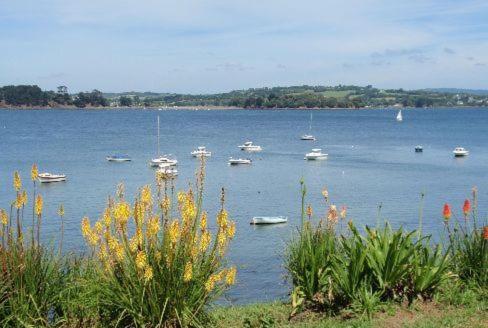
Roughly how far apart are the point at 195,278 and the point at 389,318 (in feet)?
7.79

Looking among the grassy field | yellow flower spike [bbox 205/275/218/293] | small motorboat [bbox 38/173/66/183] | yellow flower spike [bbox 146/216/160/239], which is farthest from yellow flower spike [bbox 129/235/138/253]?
small motorboat [bbox 38/173/66/183]

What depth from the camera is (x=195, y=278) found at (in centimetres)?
723

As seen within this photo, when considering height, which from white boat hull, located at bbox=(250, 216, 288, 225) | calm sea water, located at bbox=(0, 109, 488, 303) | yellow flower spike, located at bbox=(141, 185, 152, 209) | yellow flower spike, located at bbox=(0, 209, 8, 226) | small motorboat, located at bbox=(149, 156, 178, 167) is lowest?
calm sea water, located at bbox=(0, 109, 488, 303)

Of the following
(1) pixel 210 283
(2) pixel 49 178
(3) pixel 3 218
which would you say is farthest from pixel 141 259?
(2) pixel 49 178

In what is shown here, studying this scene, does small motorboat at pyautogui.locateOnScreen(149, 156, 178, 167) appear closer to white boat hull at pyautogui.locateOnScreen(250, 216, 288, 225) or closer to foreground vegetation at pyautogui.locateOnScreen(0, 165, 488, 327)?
foreground vegetation at pyautogui.locateOnScreen(0, 165, 488, 327)

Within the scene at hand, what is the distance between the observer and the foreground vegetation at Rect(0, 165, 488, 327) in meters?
7.10

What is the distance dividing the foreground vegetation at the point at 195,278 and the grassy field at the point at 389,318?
0.01 metres

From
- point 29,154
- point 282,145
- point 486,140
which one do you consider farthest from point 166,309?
point 486,140

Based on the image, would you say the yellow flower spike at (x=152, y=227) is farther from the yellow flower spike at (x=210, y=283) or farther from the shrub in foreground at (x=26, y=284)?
the shrub in foreground at (x=26, y=284)

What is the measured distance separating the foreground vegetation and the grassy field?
0.01 metres

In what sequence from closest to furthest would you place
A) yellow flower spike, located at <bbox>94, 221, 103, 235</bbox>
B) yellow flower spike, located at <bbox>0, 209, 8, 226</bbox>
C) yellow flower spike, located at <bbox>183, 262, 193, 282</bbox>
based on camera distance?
yellow flower spike, located at <bbox>183, 262, 193, 282</bbox>
yellow flower spike, located at <bbox>94, 221, 103, 235</bbox>
yellow flower spike, located at <bbox>0, 209, 8, 226</bbox>

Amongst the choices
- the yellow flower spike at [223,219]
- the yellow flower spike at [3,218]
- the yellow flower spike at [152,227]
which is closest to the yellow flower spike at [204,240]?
the yellow flower spike at [223,219]

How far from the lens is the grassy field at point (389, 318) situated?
25.1 ft

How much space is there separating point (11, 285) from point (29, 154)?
73715mm
